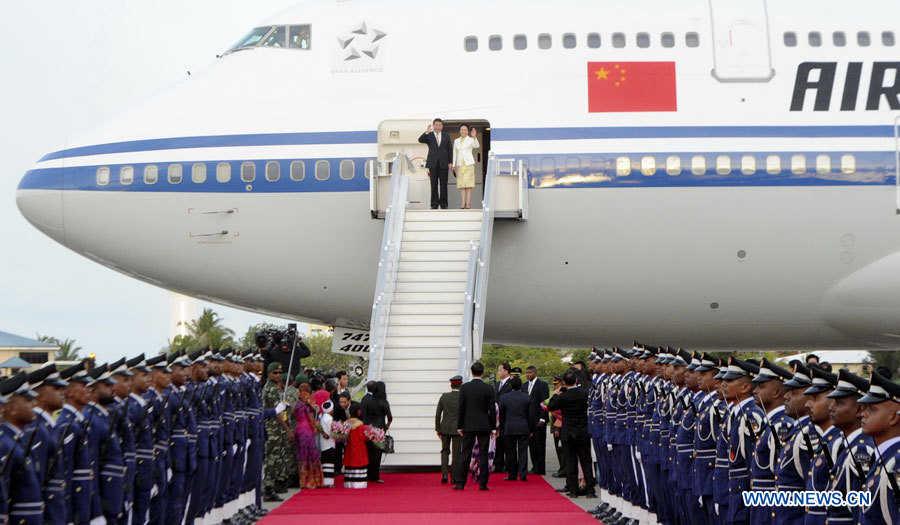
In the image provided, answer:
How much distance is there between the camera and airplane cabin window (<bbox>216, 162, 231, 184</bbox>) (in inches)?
632

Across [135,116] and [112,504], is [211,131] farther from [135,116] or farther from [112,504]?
[112,504]

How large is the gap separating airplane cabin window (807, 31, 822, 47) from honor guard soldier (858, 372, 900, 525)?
11548 millimetres

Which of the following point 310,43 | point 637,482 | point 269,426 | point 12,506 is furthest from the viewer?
point 310,43

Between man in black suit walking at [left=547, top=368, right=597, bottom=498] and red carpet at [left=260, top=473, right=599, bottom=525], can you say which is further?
man in black suit walking at [left=547, top=368, right=597, bottom=498]

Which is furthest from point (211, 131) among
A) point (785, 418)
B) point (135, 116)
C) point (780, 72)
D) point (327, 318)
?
point (785, 418)

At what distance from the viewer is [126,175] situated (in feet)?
53.0

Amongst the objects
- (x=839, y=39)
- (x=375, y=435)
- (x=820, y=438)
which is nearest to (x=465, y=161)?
(x=375, y=435)

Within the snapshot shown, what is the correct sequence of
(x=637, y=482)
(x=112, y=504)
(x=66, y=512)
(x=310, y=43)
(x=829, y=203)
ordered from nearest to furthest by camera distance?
(x=66, y=512), (x=112, y=504), (x=637, y=482), (x=829, y=203), (x=310, y=43)

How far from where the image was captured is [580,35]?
1634cm

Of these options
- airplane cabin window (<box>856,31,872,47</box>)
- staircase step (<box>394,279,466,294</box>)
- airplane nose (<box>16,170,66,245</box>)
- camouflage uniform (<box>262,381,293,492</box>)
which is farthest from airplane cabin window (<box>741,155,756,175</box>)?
airplane nose (<box>16,170,66,245</box>)

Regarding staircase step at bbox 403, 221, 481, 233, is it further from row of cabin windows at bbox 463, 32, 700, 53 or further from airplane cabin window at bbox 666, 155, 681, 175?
airplane cabin window at bbox 666, 155, 681, 175

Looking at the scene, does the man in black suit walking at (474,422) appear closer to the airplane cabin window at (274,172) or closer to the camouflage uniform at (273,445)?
the camouflage uniform at (273,445)

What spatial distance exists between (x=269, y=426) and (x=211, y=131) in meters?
4.76

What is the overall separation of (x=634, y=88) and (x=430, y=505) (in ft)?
22.7
